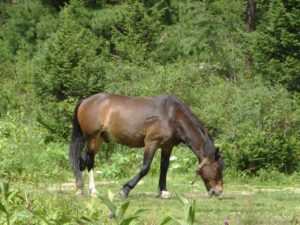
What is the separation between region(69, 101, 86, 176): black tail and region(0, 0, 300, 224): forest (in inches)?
30.2

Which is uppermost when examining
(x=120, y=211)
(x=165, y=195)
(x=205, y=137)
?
(x=120, y=211)

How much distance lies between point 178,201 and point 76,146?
87.6 inches

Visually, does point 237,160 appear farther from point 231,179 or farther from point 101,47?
point 101,47

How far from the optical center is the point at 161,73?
19.1 m

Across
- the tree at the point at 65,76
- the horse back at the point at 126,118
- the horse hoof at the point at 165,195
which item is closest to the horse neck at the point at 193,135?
the horse back at the point at 126,118

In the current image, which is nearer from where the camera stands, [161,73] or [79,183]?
[79,183]

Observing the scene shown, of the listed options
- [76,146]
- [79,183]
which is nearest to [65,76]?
[76,146]

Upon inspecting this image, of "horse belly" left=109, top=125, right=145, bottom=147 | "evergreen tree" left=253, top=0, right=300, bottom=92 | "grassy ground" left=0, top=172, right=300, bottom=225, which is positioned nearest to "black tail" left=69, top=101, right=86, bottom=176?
"grassy ground" left=0, top=172, right=300, bottom=225

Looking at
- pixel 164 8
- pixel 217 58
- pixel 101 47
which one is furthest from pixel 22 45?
pixel 217 58

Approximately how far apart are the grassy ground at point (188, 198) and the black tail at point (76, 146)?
16.8 inches

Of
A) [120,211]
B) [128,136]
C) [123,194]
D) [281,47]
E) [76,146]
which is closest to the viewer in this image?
[120,211]

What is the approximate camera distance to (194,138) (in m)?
11.1

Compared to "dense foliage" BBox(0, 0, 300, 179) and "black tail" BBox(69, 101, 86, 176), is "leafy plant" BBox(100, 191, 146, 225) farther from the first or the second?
"dense foliage" BBox(0, 0, 300, 179)

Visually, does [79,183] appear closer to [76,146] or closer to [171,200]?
[76,146]
